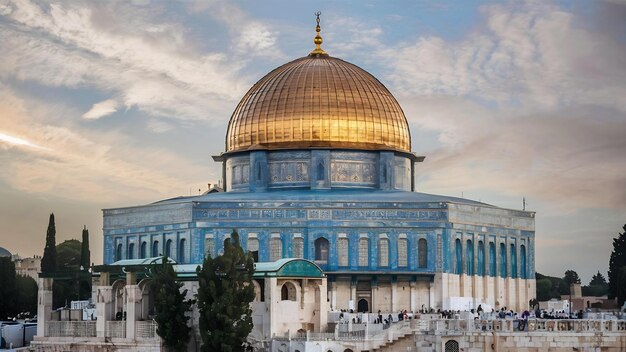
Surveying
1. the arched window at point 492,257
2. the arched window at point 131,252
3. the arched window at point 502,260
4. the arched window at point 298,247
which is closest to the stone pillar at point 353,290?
the arched window at point 298,247

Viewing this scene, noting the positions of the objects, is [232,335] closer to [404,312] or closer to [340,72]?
[404,312]

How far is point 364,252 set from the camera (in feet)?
261

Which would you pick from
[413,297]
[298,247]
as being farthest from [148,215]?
[413,297]

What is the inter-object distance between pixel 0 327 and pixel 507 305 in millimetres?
25522

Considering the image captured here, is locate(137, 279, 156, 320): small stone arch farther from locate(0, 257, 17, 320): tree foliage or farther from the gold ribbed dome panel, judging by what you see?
locate(0, 257, 17, 320): tree foliage

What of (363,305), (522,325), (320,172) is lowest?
(522,325)

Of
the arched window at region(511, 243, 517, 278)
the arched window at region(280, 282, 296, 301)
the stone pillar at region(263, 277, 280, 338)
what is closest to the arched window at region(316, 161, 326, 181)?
the arched window at region(511, 243, 517, 278)

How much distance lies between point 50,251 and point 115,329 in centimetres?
2550

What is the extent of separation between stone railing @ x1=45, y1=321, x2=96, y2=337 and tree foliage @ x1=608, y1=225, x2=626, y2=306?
111 ft

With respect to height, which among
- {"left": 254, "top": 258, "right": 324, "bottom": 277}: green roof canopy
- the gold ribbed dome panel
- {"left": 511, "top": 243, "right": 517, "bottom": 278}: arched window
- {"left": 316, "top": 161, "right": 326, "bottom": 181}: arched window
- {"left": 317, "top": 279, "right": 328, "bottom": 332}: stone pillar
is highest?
the gold ribbed dome panel

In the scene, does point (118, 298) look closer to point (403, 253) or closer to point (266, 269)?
point (266, 269)

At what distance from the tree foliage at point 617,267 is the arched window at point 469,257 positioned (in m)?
13.1

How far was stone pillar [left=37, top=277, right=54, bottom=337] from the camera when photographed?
70.9 metres

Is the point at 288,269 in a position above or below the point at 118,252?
below
